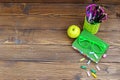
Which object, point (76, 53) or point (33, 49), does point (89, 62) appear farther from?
point (33, 49)

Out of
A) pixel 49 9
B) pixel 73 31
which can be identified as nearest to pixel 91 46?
pixel 73 31

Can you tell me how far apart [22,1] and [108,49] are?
1.96 ft

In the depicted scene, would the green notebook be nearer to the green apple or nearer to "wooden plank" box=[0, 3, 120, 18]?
the green apple

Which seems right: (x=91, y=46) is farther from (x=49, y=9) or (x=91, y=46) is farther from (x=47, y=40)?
(x=49, y=9)

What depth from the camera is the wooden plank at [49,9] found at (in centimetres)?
138

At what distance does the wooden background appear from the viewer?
3.93 feet

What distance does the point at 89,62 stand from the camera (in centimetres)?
122

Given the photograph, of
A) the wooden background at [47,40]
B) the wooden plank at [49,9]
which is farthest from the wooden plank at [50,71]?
the wooden plank at [49,9]

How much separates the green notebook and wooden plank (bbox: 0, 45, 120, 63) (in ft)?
0.10

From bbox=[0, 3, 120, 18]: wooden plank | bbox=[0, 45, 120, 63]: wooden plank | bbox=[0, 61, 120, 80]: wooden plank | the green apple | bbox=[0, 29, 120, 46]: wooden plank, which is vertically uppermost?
bbox=[0, 3, 120, 18]: wooden plank

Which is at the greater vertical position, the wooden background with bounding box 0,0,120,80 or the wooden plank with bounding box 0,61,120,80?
the wooden background with bounding box 0,0,120,80

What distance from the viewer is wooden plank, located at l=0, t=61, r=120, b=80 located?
3.89 ft

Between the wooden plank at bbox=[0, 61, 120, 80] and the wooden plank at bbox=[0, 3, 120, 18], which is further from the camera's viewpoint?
the wooden plank at bbox=[0, 3, 120, 18]

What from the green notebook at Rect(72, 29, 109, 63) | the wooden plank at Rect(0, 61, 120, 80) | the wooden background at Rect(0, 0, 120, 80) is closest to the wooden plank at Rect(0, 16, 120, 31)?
the wooden background at Rect(0, 0, 120, 80)
